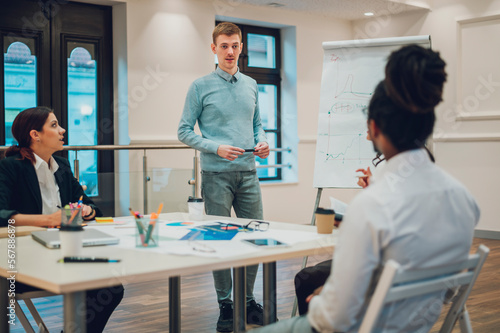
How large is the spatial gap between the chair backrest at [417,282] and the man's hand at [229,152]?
5.22ft

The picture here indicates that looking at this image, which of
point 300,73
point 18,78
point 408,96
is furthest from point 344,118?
point 300,73

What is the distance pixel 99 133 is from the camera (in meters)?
5.66

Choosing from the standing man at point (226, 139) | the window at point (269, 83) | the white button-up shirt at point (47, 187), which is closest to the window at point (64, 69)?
the standing man at point (226, 139)

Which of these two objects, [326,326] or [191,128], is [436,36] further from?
[326,326]

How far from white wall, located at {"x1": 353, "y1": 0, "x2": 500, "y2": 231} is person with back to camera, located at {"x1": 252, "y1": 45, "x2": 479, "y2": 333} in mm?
5258

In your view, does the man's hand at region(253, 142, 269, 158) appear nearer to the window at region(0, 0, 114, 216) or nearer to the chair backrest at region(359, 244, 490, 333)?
the chair backrest at region(359, 244, 490, 333)

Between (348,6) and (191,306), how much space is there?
14.2 feet

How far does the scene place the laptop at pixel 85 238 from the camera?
189 centimetres

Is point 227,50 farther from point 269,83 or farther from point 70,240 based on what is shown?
point 269,83

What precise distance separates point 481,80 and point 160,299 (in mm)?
4388

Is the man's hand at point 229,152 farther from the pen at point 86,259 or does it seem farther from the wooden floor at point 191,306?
the pen at point 86,259

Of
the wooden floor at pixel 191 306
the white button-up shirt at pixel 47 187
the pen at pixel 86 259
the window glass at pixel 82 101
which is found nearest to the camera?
the pen at pixel 86 259

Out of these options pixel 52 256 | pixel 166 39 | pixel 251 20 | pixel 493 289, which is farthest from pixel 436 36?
pixel 52 256

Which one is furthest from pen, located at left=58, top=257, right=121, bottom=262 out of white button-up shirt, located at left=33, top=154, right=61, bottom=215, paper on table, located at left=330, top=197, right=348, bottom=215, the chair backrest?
white button-up shirt, located at left=33, top=154, right=61, bottom=215
